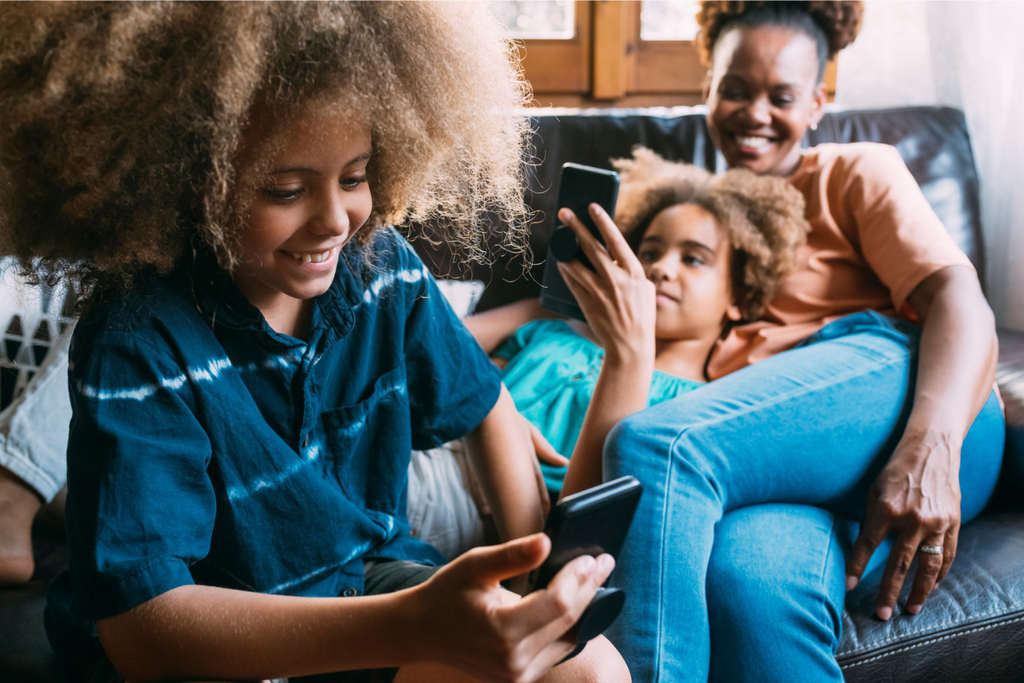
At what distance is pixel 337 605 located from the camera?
0.64 metres

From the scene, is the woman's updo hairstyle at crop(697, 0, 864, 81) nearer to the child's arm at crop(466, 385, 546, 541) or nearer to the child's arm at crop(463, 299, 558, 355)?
the child's arm at crop(463, 299, 558, 355)

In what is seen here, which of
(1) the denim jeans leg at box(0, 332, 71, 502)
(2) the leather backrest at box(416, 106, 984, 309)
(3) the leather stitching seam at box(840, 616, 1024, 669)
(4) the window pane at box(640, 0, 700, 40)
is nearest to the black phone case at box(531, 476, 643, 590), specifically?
(3) the leather stitching seam at box(840, 616, 1024, 669)

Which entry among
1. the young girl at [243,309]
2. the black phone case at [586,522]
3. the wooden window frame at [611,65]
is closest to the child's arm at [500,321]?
the young girl at [243,309]

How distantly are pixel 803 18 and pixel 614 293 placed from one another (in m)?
0.67

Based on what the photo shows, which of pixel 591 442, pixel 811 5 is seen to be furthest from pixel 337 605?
pixel 811 5

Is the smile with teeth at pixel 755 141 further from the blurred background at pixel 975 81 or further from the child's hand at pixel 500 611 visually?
the child's hand at pixel 500 611

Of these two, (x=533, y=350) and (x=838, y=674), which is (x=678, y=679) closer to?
(x=838, y=674)

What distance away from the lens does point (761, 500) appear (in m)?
1.01

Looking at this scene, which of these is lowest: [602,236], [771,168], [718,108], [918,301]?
[918,301]

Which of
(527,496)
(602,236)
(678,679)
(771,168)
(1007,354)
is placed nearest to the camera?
(678,679)

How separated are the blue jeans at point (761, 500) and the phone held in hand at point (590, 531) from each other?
254 mm

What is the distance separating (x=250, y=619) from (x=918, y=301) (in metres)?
1.05

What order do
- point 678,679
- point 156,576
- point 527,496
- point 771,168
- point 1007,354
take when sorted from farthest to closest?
point 771,168
point 1007,354
point 527,496
point 678,679
point 156,576

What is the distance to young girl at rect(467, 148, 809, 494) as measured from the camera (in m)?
1.30
